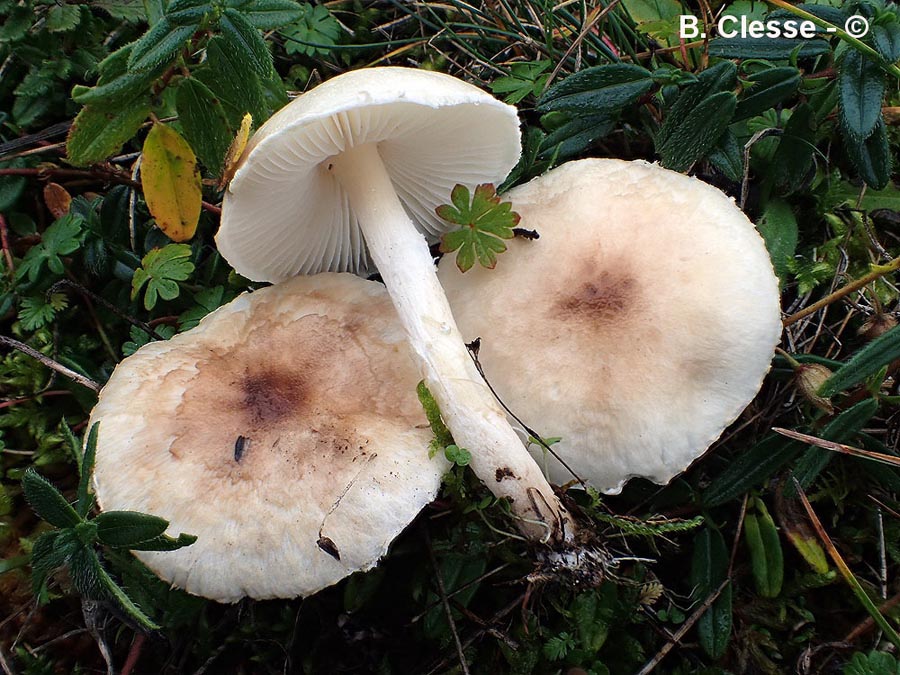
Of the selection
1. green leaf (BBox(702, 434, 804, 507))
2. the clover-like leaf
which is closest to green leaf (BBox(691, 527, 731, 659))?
green leaf (BBox(702, 434, 804, 507))

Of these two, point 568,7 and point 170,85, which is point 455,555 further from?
point 568,7

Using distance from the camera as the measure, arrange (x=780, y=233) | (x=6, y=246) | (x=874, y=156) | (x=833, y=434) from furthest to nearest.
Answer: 1. (x=6, y=246)
2. (x=780, y=233)
3. (x=874, y=156)
4. (x=833, y=434)

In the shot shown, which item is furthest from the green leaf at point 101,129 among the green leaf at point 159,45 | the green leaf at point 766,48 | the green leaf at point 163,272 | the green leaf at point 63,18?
the green leaf at point 766,48

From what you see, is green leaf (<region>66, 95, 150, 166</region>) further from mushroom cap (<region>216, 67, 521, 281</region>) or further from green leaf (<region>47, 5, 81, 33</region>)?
green leaf (<region>47, 5, 81, 33</region>)

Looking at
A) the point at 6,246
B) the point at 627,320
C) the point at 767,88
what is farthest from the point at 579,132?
the point at 6,246

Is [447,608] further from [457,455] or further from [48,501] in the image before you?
[48,501]

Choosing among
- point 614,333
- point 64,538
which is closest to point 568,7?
point 614,333
